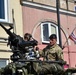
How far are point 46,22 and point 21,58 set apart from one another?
44.5 feet

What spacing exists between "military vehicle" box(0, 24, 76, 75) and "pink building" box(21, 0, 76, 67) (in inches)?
459

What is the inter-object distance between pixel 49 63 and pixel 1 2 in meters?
11.4

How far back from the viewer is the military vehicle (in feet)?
23.2

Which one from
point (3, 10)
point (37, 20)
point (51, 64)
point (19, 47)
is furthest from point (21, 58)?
point (37, 20)

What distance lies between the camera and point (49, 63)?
7277 millimetres

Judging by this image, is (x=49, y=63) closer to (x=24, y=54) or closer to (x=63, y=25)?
(x=24, y=54)

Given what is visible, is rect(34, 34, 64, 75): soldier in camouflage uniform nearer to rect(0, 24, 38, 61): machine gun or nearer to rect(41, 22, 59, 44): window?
rect(0, 24, 38, 61): machine gun

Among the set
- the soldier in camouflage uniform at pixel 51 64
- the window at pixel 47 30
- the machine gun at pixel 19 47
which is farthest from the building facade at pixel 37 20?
the machine gun at pixel 19 47

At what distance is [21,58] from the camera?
7.29 metres

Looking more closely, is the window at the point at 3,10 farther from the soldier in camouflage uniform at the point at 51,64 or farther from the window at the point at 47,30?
the soldier in camouflage uniform at the point at 51,64

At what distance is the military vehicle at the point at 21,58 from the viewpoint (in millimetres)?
7059

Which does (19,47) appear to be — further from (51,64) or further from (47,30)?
(47,30)

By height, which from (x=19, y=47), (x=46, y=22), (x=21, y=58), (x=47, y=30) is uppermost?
(x=46, y=22)

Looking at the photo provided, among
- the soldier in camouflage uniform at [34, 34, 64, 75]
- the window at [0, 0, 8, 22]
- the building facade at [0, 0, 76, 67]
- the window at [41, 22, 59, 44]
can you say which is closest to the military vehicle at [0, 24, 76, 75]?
the soldier in camouflage uniform at [34, 34, 64, 75]
